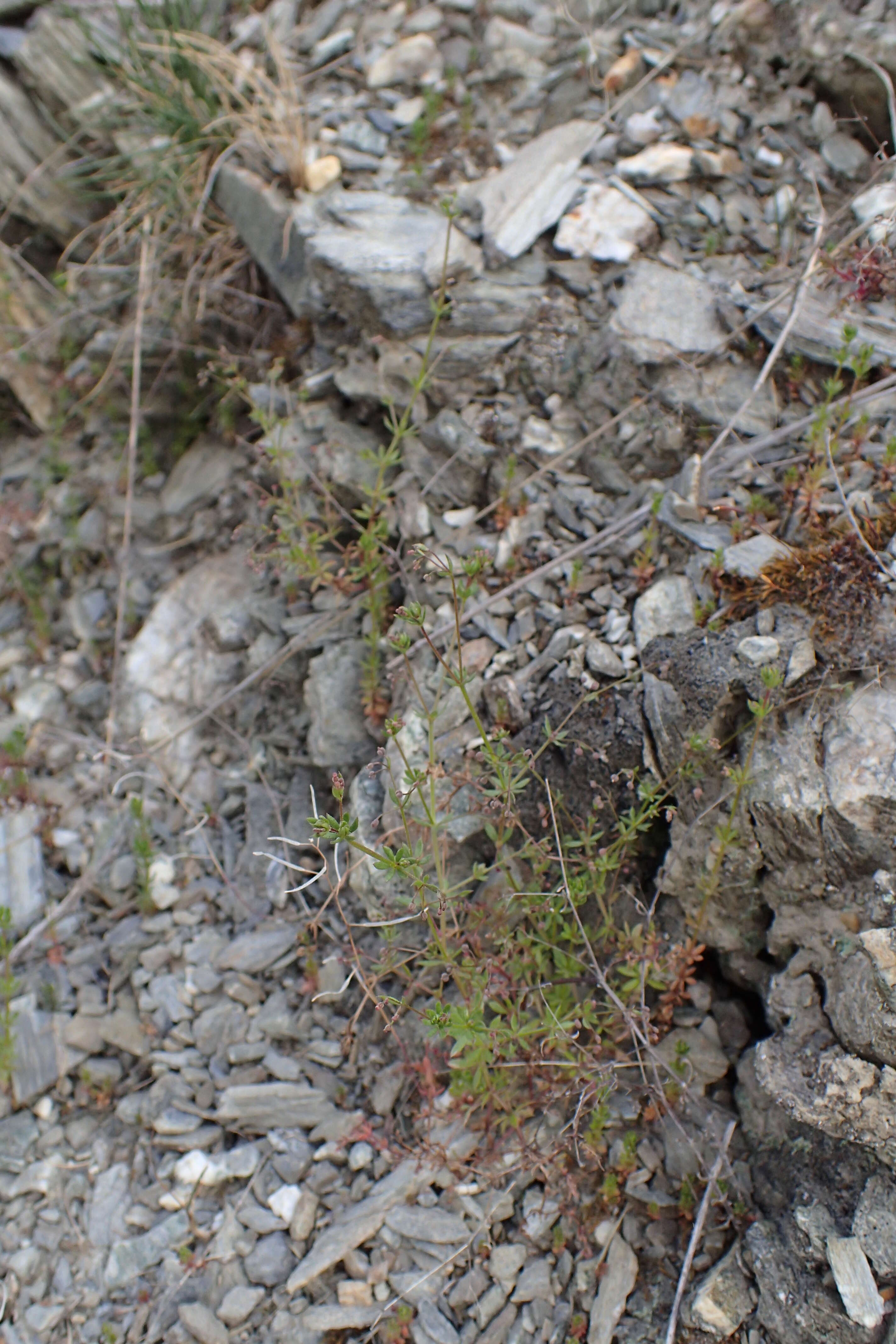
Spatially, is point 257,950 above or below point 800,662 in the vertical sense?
below

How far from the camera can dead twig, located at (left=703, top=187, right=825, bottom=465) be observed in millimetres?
3285

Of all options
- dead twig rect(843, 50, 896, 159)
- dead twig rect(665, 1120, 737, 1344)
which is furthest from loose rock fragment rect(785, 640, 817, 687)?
dead twig rect(843, 50, 896, 159)

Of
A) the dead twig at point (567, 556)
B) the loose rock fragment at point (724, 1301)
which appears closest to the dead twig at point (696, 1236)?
the loose rock fragment at point (724, 1301)

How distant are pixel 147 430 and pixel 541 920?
350 cm

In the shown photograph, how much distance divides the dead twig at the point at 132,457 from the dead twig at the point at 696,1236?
9.68 ft

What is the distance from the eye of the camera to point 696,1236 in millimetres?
2471

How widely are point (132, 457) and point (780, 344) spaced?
2.92 meters

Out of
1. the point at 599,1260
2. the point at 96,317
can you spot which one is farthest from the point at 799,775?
the point at 96,317

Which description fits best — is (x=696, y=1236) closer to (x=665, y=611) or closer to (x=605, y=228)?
(x=665, y=611)

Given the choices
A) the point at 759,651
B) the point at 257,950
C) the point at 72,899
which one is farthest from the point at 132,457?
the point at 759,651

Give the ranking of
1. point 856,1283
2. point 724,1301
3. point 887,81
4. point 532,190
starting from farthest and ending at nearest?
point 532,190 < point 887,81 < point 724,1301 < point 856,1283

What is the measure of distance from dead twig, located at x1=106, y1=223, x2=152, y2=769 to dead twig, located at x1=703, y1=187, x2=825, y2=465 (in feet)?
8.77

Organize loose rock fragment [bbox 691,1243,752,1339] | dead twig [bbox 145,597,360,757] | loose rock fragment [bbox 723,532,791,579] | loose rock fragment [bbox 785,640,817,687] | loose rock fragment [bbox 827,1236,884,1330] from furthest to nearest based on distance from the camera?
1. dead twig [bbox 145,597,360,757]
2. loose rock fragment [bbox 723,532,791,579]
3. loose rock fragment [bbox 785,640,817,687]
4. loose rock fragment [bbox 691,1243,752,1339]
5. loose rock fragment [bbox 827,1236,884,1330]

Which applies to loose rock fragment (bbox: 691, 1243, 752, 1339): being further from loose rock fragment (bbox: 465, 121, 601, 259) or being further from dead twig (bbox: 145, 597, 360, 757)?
loose rock fragment (bbox: 465, 121, 601, 259)
